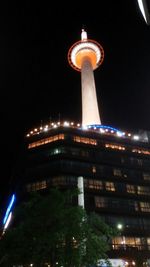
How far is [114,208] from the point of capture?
211 feet

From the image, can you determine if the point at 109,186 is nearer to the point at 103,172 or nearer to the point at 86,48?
the point at 103,172

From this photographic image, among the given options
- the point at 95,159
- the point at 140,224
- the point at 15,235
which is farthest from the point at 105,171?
the point at 15,235

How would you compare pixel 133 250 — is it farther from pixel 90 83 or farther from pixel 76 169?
pixel 90 83

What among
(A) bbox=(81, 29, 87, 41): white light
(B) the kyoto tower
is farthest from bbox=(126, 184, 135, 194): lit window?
(A) bbox=(81, 29, 87, 41): white light

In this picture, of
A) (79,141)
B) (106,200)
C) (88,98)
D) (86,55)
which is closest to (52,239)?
(106,200)

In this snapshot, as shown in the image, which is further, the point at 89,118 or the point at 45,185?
the point at 89,118

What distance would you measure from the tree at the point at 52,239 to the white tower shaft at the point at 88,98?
235ft

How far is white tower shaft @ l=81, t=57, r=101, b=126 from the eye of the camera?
98.0 m

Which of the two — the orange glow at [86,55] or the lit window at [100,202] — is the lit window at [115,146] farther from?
the orange glow at [86,55]

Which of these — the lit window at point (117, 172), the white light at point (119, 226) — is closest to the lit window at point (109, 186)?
the lit window at point (117, 172)

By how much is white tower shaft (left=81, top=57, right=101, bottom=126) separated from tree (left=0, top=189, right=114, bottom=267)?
71590 millimetres

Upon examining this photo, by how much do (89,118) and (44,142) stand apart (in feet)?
103

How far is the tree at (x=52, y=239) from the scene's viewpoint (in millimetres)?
20641

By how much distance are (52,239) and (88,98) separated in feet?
288
